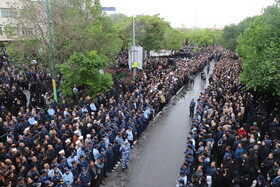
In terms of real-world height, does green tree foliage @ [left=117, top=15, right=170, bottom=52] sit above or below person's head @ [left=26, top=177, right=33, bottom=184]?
above

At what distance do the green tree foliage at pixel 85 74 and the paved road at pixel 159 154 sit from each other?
467 cm

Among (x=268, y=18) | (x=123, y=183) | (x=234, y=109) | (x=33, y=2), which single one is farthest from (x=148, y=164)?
(x=33, y=2)

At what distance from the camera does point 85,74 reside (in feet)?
48.5

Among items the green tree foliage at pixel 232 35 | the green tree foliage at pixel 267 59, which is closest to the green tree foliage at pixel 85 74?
the green tree foliage at pixel 267 59

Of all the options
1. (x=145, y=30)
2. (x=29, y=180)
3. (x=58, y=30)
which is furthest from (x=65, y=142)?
(x=145, y=30)

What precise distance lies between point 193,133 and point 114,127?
3.62 meters

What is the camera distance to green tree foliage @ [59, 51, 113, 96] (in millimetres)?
14438

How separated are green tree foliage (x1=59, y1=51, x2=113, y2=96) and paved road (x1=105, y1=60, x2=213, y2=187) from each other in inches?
184

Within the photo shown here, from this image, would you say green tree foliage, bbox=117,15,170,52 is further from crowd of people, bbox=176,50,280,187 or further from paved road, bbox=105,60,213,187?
crowd of people, bbox=176,50,280,187

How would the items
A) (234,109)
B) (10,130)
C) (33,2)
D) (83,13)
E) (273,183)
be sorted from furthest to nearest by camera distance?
(83,13) → (33,2) → (234,109) → (10,130) → (273,183)

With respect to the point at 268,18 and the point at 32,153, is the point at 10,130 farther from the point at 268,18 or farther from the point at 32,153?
the point at 268,18

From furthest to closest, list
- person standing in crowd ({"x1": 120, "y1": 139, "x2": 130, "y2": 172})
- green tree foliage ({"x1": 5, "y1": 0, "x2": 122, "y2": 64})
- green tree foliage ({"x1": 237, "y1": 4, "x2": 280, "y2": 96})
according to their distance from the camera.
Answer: green tree foliage ({"x1": 5, "y1": 0, "x2": 122, "y2": 64}), green tree foliage ({"x1": 237, "y1": 4, "x2": 280, "y2": 96}), person standing in crowd ({"x1": 120, "y1": 139, "x2": 130, "y2": 172})

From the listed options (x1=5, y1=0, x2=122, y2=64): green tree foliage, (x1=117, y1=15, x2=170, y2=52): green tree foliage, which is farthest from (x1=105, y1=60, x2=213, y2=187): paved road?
(x1=117, y1=15, x2=170, y2=52): green tree foliage

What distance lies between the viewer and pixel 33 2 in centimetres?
1595
